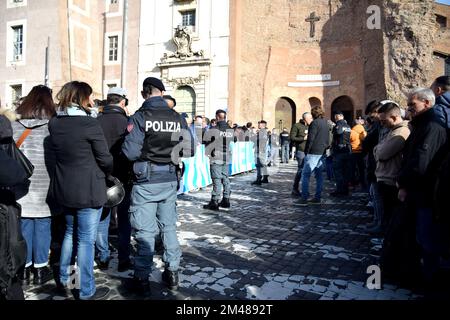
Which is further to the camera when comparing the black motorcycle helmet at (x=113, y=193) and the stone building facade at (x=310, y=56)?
the stone building facade at (x=310, y=56)

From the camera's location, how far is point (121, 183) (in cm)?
347

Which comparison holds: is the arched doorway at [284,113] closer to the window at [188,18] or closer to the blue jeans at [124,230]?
the window at [188,18]

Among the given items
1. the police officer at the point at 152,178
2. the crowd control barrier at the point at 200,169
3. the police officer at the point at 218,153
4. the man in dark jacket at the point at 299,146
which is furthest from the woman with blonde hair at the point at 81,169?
the man in dark jacket at the point at 299,146

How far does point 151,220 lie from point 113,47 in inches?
973

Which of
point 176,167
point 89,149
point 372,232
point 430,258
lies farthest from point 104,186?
point 372,232

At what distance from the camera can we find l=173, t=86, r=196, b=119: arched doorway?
22219 mm

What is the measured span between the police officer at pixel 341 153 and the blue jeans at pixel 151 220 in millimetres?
5944

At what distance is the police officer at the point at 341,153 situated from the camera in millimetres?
8195

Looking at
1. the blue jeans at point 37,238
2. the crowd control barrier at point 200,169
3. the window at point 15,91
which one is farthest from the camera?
the window at point 15,91

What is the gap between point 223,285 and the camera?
343cm

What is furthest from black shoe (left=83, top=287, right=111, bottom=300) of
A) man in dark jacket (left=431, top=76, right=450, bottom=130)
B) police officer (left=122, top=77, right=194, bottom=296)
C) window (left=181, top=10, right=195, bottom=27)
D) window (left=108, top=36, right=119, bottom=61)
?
window (left=108, top=36, right=119, bottom=61)

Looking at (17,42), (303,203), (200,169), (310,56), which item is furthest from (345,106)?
(17,42)

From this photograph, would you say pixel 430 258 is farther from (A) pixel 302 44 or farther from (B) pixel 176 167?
(A) pixel 302 44

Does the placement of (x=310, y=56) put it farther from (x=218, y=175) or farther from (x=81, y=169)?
(x=81, y=169)
